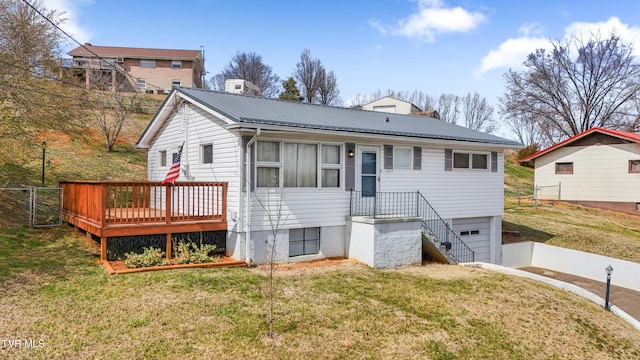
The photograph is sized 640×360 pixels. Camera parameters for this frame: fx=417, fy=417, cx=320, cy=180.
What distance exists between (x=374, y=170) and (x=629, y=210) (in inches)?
736

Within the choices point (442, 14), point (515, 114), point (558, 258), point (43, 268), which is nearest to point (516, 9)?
point (442, 14)

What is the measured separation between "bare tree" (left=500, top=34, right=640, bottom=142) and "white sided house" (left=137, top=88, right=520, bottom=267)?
2591 cm

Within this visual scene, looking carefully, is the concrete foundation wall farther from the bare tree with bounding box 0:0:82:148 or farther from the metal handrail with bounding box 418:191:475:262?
the bare tree with bounding box 0:0:82:148

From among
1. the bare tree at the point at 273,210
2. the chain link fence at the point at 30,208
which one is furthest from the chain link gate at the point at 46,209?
the bare tree at the point at 273,210

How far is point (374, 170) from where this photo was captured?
11.7 m

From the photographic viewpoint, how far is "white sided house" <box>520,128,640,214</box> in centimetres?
2225

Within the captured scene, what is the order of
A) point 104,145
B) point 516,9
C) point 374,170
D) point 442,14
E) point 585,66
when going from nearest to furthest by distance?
point 374,170 < point 516,9 < point 442,14 < point 104,145 < point 585,66

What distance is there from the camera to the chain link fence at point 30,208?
11797 mm

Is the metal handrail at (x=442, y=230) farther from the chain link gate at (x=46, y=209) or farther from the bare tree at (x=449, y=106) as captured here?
the bare tree at (x=449, y=106)

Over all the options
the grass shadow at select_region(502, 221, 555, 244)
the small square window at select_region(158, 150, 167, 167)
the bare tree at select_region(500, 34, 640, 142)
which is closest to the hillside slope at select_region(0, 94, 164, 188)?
the small square window at select_region(158, 150, 167, 167)

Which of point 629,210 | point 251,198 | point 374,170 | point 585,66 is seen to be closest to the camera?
point 251,198

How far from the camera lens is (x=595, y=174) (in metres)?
23.5

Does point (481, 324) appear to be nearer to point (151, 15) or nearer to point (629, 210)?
point (151, 15)

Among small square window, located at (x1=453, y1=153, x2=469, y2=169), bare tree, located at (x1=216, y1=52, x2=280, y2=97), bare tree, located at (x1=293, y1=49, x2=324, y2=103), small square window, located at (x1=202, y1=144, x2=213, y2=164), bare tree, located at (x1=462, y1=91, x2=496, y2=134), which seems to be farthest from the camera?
bare tree, located at (x1=462, y1=91, x2=496, y2=134)
